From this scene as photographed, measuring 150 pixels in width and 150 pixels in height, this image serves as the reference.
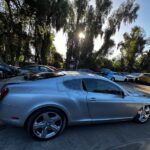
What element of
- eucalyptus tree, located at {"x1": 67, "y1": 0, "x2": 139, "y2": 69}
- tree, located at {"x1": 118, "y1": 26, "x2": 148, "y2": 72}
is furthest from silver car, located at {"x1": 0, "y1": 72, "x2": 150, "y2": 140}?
tree, located at {"x1": 118, "y1": 26, "x2": 148, "y2": 72}

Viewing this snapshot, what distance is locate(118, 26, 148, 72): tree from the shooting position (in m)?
40.4

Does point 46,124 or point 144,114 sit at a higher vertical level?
point 46,124

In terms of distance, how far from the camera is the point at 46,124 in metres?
4.31

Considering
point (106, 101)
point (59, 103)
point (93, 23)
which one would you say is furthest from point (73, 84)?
point (93, 23)

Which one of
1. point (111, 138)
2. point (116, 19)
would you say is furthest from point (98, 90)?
point (116, 19)

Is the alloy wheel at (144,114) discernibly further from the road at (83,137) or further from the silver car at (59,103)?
the silver car at (59,103)

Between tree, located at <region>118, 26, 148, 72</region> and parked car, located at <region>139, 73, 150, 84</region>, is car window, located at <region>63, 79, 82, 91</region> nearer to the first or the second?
parked car, located at <region>139, 73, 150, 84</region>

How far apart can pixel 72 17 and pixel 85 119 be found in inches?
964

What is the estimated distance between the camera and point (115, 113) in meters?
5.12

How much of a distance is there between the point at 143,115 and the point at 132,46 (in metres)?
36.6

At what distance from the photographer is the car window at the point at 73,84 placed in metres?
4.56

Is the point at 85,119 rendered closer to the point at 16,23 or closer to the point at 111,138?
the point at 111,138

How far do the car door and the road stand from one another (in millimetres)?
345

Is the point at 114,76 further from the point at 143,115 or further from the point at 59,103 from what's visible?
the point at 59,103
